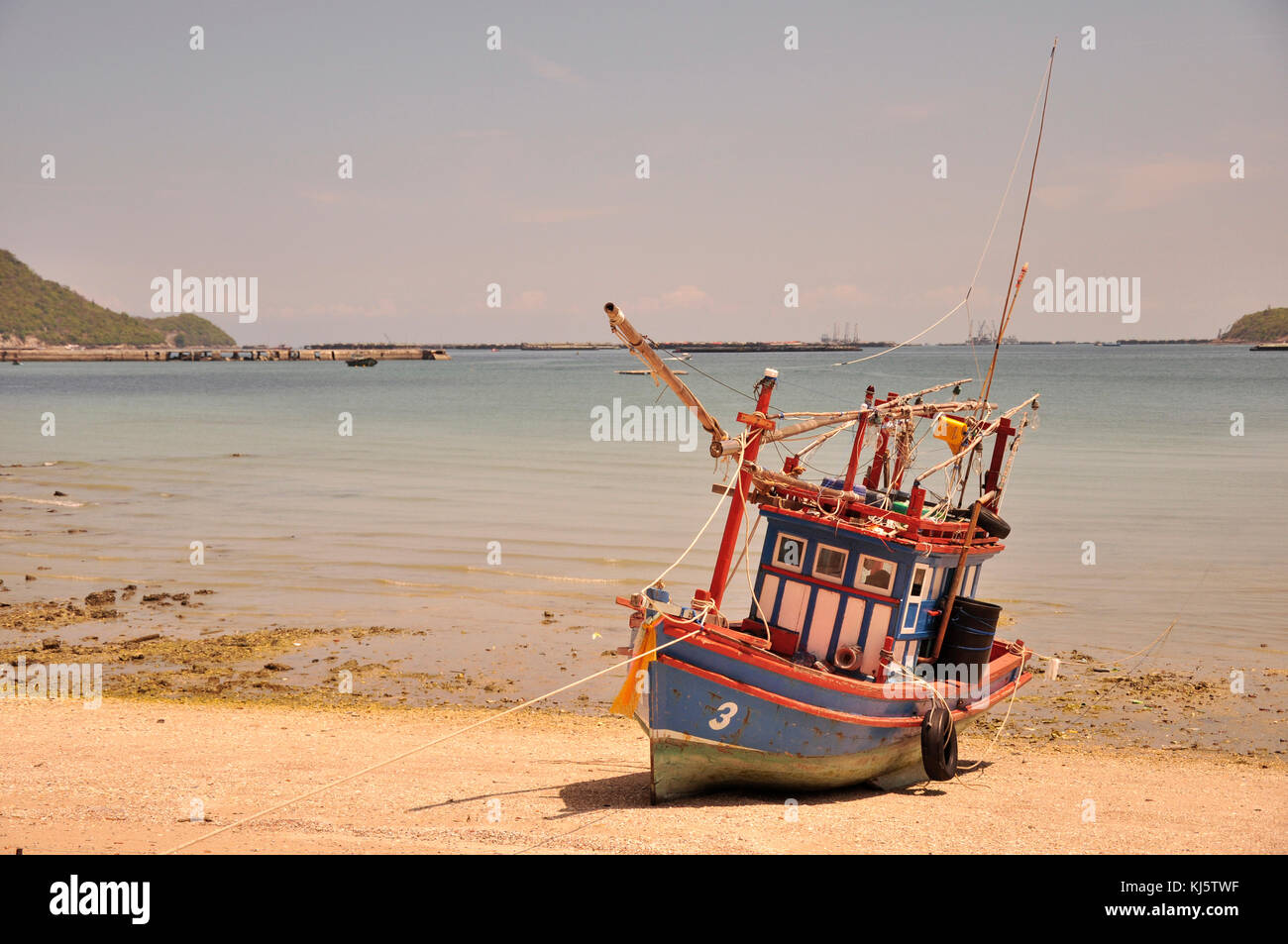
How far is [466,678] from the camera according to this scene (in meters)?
18.7

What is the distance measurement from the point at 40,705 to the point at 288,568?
424 inches


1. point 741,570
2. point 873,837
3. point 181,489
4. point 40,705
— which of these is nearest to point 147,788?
point 40,705

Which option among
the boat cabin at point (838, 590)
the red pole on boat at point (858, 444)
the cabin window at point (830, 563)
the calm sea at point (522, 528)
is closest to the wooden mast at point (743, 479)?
the boat cabin at point (838, 590)

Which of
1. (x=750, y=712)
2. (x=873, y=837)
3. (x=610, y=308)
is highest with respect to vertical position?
(x=610, y=308)

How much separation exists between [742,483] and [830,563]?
5.38 ft

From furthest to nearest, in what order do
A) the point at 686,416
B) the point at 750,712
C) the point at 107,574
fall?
the point at 686,416
the point at 107,574
the point at 750,712

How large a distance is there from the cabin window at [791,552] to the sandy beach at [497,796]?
9.98 feet

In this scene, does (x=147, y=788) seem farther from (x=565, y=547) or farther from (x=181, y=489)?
(x=181, y=489)

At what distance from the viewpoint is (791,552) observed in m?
14.5

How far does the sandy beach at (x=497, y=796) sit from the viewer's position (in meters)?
11.3

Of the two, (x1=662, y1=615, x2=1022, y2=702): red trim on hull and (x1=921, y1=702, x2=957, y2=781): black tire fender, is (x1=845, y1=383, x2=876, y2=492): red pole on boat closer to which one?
(x1=662, y1=615, x2=1022, y2=702): red trim on hull

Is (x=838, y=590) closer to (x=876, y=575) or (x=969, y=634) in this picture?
(x=876, y=575)

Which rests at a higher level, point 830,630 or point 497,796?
point 830,630

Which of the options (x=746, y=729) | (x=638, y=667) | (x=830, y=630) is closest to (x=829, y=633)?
→ (x=830, y=630)
